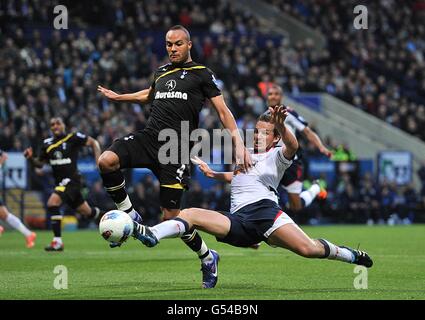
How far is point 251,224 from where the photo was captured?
10344 mm

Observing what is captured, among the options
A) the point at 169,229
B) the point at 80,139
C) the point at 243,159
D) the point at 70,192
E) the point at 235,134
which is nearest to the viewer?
the point at 169,229

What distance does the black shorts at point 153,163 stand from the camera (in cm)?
1134

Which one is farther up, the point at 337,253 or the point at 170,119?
the point at 170,119

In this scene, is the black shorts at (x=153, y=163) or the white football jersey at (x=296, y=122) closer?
the black shorts at (x=153, y=163)

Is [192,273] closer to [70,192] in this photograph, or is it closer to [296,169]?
[296,169]

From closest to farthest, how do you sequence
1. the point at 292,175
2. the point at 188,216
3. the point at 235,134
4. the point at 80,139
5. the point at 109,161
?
the point at 188,216 → the point at 235,134 → the point at 109,161 → the point at 292,175 → the point at 80,139

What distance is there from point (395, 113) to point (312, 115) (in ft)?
13.3

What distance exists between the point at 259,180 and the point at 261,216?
53cm

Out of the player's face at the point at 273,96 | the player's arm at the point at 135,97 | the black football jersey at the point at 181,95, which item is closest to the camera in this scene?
the black football jersey at the point at 181,95

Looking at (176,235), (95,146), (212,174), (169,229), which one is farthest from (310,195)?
(169,229)

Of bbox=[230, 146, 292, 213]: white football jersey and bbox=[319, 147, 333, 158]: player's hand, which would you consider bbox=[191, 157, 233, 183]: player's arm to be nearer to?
bbox=[230, 146, 292, 213]: white football jersey

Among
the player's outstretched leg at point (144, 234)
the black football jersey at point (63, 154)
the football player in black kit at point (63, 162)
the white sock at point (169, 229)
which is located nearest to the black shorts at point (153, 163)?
the white sock at point (169, 229)

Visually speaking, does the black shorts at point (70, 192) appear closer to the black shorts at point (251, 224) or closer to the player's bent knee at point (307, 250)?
the black shorts at point (251, 224)

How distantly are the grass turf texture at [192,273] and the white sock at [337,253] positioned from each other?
342 millimetres
